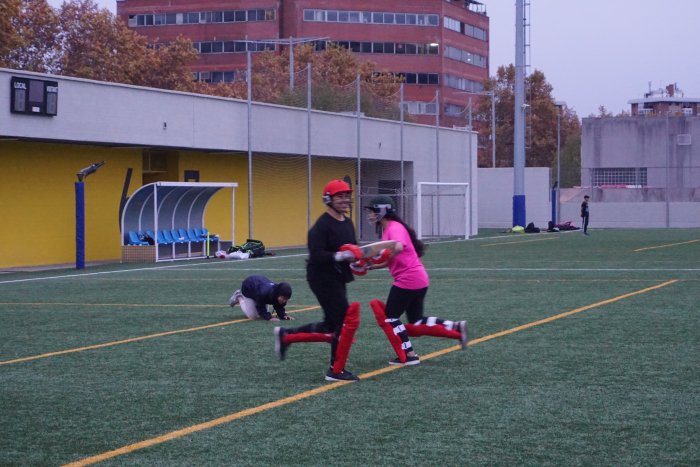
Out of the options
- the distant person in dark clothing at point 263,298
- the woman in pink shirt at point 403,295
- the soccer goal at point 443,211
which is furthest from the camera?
the soccer goal at point 443,211

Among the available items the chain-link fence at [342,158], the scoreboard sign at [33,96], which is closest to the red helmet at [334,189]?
the scoreboard sign at [33,96]

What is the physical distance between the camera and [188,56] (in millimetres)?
70812

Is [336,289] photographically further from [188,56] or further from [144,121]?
[188,56]

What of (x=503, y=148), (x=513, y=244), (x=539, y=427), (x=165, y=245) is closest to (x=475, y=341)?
(x=539, y=427)

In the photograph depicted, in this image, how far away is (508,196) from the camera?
62.7m

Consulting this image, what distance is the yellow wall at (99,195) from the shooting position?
104 feet

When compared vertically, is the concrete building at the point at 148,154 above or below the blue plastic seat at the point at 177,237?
above

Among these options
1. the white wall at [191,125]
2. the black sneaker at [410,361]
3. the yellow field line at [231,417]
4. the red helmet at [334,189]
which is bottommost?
the yellow field line at [231,417]

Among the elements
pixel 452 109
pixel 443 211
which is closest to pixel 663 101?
pixel 452 109

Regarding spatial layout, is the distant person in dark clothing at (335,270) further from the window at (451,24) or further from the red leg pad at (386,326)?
the window at (451,24)

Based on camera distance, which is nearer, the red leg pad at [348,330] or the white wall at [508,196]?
the red leg pad at [348,330]

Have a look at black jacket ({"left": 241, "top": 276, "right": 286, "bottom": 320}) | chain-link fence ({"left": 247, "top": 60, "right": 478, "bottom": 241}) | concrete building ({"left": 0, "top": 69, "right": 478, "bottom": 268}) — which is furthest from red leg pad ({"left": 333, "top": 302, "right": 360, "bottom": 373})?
chain-link fence ({"left": 247, "top": 60, "right": 478, "bottom": 241})

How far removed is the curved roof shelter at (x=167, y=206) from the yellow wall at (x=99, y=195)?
167 cm

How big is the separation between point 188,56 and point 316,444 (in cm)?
6474
